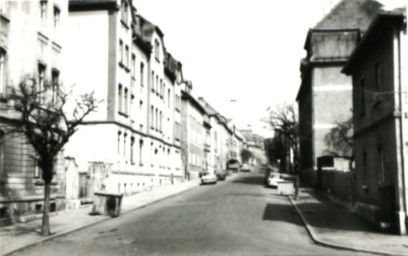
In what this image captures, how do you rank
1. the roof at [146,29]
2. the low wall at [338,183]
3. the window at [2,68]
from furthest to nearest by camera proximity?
1. the roof at [146,29]
2. the low wall at [338,183]
3. the window at [2,68]

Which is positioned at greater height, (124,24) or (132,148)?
(124,24)

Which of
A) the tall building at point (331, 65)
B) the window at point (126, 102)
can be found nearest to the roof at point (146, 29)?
the window at point (126, 102)

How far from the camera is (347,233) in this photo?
1780 centimetres

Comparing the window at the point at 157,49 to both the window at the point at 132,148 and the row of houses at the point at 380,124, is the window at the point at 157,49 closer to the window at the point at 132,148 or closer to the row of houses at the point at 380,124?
the window at the point at 132,148

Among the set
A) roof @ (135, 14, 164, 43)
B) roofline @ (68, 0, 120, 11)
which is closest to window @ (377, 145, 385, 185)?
roofline @ (68, 0, 120, 11)

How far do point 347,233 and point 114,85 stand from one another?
21763mm

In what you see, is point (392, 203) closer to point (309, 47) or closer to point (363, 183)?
point (363, 183)

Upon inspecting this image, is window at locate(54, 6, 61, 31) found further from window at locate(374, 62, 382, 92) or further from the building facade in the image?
window at locate(374, 62, 382, 92)

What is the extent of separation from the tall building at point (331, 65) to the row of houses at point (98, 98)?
13441 millimetres

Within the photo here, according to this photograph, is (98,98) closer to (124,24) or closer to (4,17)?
(124,24)

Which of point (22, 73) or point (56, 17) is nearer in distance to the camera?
point (22, 73)

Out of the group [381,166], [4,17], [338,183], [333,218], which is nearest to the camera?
[381,166]

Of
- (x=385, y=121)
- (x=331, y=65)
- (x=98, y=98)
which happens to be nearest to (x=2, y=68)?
(x=385, y=121)

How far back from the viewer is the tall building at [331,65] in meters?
44.8
